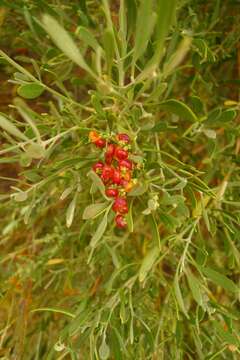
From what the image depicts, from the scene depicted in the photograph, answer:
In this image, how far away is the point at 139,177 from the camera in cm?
82

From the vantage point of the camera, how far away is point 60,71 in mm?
1262

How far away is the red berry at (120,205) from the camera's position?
0.79 metres

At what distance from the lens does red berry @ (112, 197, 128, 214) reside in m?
0.79

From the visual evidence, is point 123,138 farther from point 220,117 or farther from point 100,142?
point 220,117

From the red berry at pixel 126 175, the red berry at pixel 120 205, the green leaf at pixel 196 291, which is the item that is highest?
the red berry at pixel 126 175

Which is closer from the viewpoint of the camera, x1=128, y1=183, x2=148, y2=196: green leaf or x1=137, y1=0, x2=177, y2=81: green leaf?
x1=137, y1=0, x2=177, y2=81: green leaf

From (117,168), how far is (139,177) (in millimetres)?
61

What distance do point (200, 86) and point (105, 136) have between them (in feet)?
2.32

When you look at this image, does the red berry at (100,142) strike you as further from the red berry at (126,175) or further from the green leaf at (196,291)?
the green leaf at (196,291)

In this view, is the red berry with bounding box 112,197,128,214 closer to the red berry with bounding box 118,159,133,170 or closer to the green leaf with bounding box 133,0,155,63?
the red berry with bounding box 118,159,133,170

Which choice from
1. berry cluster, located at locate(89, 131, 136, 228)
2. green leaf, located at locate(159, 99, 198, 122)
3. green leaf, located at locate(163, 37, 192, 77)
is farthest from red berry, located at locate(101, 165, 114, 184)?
green leaf, located at locate(163, 37, 192, 77)

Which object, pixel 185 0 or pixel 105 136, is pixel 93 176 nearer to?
pixel 105 136

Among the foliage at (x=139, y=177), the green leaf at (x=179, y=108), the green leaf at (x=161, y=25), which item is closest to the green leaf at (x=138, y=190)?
the foliage at (x=139, y=177)

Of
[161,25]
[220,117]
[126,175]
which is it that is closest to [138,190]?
[126,175]
